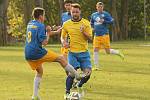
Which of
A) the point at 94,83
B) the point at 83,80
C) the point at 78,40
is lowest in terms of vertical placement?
the point at 94,83

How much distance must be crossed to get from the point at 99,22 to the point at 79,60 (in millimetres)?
7279

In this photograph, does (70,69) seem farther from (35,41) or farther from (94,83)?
(94,83)

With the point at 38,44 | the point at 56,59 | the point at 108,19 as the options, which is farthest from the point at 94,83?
the point at 38,44

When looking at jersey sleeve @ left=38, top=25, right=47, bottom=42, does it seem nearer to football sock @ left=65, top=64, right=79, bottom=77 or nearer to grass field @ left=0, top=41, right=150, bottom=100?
football sock @ left=65, top=64, right=79, bottom=77

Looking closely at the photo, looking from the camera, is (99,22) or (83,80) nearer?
(83,80)

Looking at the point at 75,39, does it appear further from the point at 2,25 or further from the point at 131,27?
the point at 131,27

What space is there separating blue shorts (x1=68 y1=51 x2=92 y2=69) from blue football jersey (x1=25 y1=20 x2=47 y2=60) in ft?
3.40

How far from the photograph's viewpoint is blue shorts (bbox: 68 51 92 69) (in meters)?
13.0

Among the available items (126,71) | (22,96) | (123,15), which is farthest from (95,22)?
(123,15)

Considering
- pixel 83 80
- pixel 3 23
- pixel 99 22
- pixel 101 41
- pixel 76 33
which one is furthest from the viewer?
pixel 3 23

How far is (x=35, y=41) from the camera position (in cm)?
1212

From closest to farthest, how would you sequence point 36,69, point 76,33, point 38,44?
point 38,44
point 36,69
point 76,33

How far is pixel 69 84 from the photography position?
499 inches

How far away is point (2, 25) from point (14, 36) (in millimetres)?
35675
